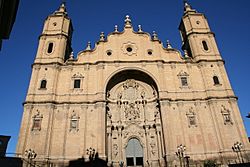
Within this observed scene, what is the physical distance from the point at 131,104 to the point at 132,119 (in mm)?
1714

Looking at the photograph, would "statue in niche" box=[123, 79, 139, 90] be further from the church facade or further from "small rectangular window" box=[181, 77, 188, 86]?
"small rectangular window" box=[181, 77, 188, 86]

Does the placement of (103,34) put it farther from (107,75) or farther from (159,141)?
(159,141)

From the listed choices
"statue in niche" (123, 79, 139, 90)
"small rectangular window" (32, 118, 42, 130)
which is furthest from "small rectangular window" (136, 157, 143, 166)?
"small rectangular window" (32, 118, 42, 130)

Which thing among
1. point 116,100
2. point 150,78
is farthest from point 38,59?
point 150,78

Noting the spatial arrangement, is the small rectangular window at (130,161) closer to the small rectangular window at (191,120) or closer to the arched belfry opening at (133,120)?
the arched belfry opening at (133,120)

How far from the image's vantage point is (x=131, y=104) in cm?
2428

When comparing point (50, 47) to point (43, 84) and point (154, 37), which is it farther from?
point (154, 37)

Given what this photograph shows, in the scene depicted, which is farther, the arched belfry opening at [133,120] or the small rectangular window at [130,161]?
the arched belfry opening at [133,120]

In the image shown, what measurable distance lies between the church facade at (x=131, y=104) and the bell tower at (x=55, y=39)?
12 cm

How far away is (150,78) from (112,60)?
4834 mm

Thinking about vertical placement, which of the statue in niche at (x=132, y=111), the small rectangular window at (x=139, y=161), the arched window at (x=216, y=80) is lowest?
the small rectangular window at (x=139, y=161)

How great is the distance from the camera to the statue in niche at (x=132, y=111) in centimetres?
2366

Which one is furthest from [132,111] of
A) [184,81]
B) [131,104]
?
[184,81]

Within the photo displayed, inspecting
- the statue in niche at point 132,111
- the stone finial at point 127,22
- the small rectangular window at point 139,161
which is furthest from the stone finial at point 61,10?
the small rectangular window at point 139,161
